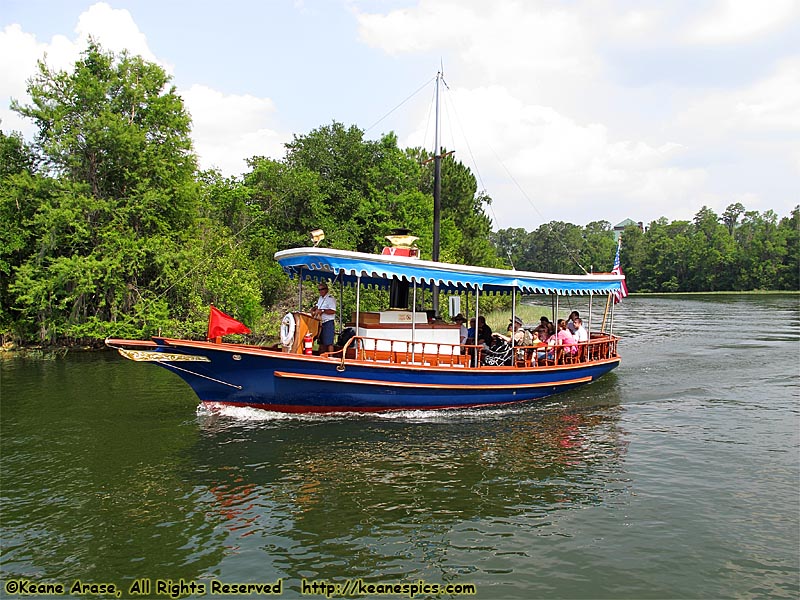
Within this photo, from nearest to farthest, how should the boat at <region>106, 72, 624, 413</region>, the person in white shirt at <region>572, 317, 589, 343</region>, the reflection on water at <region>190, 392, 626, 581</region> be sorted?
the reflection on water at <region>190, 392, 626, 581</region> → the boat at <region>106, 72, 624, 413</region> → the person in white shirt at <region>572, 317, 589, 343</region>

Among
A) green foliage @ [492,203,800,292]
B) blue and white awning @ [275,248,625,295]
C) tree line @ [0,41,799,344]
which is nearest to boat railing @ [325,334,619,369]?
blue and white awning @ [275,248,625,295]

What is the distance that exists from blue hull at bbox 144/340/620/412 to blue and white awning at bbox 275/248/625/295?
1853mm

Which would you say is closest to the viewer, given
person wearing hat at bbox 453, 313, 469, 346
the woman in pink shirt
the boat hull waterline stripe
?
the boat hull waterline stripe

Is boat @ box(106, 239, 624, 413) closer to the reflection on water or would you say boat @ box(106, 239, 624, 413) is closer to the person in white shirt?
the reflection on water

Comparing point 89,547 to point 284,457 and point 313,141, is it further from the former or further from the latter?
point 313,141

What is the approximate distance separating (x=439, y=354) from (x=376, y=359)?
144 cm

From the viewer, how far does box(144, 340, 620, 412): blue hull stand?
447 inches

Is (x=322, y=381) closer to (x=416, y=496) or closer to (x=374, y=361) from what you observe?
(x=374, y=361)

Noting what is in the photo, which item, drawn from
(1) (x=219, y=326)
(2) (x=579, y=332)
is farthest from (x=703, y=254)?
(1) (x=219, y=326)

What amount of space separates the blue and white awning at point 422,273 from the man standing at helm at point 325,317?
61 cm

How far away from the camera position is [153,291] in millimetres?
24281

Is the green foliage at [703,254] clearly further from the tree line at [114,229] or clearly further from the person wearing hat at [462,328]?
the person wearing hat at [462,328]

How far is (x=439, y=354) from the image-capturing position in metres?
13.1

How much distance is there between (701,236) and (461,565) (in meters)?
94.6
